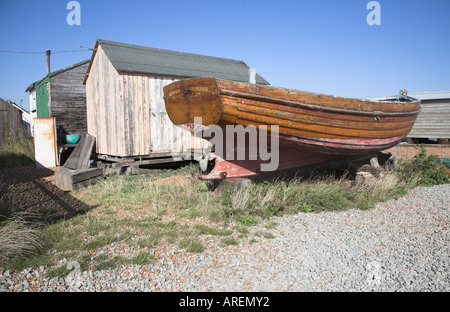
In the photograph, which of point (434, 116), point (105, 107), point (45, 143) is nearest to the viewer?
point (105, 107)

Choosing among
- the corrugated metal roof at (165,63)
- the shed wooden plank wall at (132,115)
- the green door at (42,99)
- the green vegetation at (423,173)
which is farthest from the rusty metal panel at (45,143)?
the green vegetation at (423,173)

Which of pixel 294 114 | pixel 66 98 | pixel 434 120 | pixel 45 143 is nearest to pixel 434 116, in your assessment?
pixel 434 120

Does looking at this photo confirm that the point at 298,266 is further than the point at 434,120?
No

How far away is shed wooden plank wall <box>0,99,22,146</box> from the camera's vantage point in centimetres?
1330

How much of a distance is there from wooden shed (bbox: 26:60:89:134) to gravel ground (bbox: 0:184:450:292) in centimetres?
1208

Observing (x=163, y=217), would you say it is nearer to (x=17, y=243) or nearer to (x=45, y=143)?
(x=17, y=243)

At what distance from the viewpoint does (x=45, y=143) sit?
10.2 m

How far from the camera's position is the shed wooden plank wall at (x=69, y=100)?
44.5ft

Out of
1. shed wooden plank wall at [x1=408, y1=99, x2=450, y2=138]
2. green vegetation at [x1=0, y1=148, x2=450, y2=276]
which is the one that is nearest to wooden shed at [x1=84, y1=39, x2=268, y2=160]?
green vegetation at [x1=0, y1=148, x2=450, y2=276]

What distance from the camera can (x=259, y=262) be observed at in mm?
3281

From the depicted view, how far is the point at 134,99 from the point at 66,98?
6886 millimetres

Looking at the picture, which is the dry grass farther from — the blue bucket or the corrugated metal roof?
the blue bucket

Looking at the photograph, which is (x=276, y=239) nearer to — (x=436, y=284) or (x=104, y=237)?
(x=436, y=284)

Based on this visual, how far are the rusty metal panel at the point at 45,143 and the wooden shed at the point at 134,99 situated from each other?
4.45 ft
